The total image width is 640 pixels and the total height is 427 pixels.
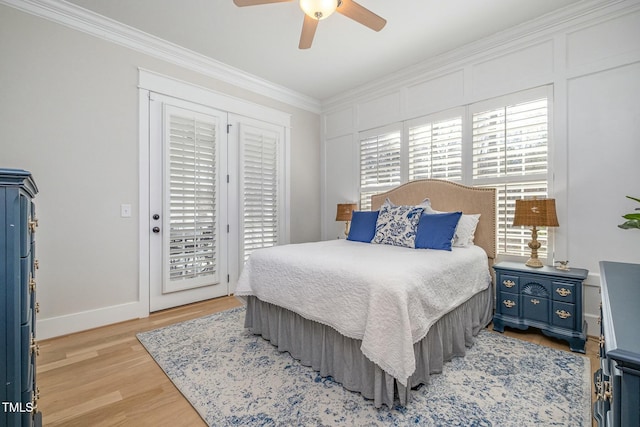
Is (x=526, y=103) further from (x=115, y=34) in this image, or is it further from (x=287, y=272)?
(x=115, y=34)

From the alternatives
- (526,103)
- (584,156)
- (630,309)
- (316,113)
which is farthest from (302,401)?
(316,113)

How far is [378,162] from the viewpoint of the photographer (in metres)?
4.14

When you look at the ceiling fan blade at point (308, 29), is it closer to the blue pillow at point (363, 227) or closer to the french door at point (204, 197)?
the french door at point (204, 197)

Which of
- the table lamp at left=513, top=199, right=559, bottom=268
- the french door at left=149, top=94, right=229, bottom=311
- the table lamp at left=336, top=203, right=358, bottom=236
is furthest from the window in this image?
the french door at left=149, top=94, right=229, bottom=311

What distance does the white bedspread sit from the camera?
60.5 inches

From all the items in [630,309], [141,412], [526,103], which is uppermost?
[526,103]

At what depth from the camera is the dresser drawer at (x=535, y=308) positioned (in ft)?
7.99

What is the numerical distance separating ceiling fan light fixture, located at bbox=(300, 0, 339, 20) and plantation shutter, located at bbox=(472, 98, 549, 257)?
6.71ft

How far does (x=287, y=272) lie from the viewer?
218cm

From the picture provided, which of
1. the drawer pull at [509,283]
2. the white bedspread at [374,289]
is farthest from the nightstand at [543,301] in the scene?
the white bedspread at [374,289]

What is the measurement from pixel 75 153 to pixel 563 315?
4.40m

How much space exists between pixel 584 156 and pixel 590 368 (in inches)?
67.9

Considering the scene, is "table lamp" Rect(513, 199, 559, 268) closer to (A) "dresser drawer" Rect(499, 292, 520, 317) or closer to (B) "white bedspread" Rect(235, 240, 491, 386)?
(A) "dresser drawer" Rect(499, 292, 520, 317)

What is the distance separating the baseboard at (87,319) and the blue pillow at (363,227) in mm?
2389
